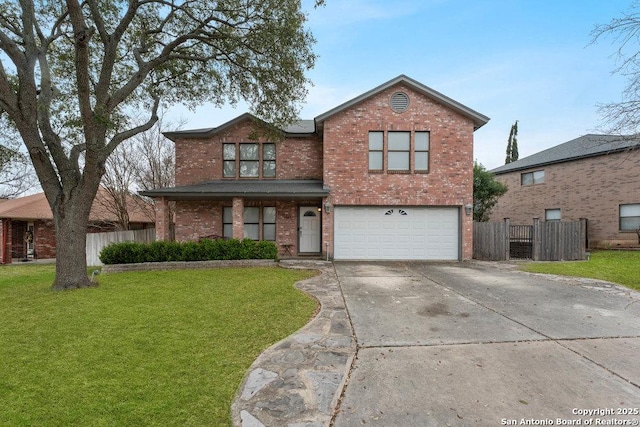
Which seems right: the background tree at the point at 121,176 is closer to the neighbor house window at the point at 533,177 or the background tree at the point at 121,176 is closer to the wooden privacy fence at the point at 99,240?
the wooden privacy fence at the point at 99,240

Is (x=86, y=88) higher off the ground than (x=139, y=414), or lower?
higher

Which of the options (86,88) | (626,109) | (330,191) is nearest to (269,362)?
(86,88)

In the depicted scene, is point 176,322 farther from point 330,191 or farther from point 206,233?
point 206,233

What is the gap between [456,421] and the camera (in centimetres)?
252

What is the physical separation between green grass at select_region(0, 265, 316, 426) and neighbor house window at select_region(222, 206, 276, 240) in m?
6.33

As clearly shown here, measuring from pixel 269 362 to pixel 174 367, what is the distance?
1.07 m

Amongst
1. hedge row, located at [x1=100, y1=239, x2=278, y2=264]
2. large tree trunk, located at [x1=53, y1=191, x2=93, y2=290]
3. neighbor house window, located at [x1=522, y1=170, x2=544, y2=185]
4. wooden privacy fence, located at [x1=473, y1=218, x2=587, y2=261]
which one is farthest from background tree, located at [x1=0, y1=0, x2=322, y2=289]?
neighbor house window, located at [x1=522, y1=170, x2=544, y2=185]

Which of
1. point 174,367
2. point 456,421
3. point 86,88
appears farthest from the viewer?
point 86,88

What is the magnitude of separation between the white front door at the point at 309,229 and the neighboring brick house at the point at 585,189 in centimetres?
1397

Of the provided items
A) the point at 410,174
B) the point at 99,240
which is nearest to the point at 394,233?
the point at 410,174

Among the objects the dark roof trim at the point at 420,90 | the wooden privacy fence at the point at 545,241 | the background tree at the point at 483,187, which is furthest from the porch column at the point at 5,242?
the background tree at the point at 483,187

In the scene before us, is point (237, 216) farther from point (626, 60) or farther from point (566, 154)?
point (566, 154)

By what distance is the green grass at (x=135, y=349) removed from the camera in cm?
266

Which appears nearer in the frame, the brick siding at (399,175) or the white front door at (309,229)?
the brick siding at (399,175)
